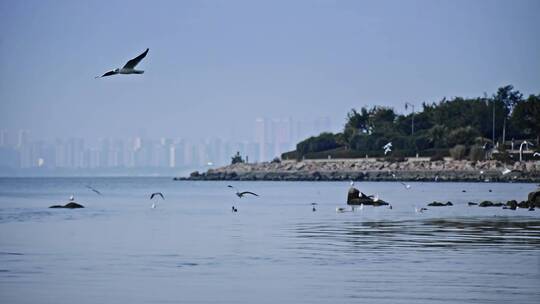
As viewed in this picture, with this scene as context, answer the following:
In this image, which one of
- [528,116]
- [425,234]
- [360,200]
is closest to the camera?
[425,234]

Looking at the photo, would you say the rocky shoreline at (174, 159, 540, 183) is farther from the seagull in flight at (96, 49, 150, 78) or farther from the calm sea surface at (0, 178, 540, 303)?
the seagull in flight at (96, 49, 150, 78)

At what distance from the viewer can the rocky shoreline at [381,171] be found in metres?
127

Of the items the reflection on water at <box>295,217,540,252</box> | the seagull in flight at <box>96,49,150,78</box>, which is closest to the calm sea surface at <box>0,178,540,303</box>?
the reflection on water at <box>295,217,540,252</box>

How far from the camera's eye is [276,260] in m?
27.1

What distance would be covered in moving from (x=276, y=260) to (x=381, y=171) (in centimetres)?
12034

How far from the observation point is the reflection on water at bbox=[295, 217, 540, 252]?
3062 cm

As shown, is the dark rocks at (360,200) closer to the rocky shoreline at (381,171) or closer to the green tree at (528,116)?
the rocky shoreline at (381,171)

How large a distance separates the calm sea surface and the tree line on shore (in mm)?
102368

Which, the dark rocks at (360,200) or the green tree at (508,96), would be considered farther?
the green tree at (508,96)

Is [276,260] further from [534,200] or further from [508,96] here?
[508,96]

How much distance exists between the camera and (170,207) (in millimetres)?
60750

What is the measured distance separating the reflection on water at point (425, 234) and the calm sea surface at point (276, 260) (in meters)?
0.03

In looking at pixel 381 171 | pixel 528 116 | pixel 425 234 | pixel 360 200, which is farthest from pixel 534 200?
pixel 528 116

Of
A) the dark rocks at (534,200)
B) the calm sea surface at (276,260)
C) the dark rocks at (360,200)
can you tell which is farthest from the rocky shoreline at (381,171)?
the calm sea surface at (276,260)
